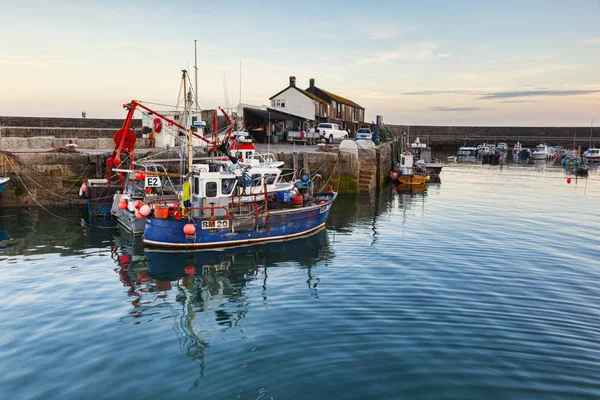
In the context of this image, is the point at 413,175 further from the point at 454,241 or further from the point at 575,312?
the point at 575,312

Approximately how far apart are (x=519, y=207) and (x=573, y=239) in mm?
8041

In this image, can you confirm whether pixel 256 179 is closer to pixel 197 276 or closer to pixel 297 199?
pixel 297 199

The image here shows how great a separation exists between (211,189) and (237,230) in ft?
6.01

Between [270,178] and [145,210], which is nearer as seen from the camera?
[145,210]

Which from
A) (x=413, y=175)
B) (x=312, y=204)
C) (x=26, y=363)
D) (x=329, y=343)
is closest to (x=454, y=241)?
(x=312, y=204)

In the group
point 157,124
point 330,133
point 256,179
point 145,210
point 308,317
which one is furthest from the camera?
point 330,133

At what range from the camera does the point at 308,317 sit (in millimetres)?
9883

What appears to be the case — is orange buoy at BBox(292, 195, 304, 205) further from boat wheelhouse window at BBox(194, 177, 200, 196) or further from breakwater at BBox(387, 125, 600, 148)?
breakwater at BBox(387, 125, 600, 148)

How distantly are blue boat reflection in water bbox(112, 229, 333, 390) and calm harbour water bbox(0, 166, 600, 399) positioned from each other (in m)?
0.06

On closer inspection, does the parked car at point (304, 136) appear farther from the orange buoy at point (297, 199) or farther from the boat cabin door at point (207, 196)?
the boat cabin door at point (207, 196)

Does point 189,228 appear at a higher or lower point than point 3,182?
lower

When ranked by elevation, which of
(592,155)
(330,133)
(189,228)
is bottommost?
(189,228)

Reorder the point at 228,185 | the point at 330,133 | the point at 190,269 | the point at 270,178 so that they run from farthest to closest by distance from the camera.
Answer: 1. the point at 330,133
2. the point at 270,178
3. the point at 228,185
4. the point at 190,269

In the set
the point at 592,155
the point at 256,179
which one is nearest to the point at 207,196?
the point at 256,179
